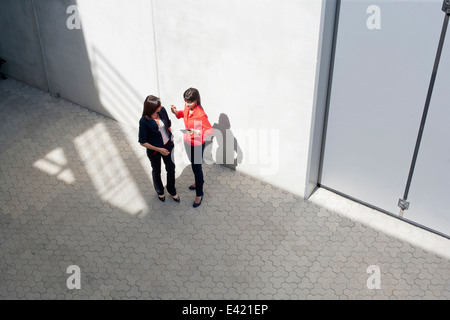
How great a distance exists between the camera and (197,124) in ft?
24.8

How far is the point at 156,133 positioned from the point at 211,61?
144 cm

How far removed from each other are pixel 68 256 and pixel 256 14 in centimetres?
400

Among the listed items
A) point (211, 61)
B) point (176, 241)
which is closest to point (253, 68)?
point (211, 61)

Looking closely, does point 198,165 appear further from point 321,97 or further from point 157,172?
point 321,97

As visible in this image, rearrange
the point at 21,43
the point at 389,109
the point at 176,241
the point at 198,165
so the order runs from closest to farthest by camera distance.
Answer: the point at 389,109 < the point at 176,241 < the point at 198,165 < the point at 21,43

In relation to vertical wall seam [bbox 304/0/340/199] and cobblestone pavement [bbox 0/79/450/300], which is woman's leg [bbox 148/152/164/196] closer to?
cobblestone pavement [bbox 0/79/450/300]

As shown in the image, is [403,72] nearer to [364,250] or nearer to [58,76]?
[364,250]

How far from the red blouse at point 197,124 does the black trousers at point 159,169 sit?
33 centimetres

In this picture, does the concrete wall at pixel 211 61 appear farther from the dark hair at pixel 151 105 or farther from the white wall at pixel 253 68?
the dark hair at pixel 151 105

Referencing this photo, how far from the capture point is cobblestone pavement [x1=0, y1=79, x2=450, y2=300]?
23.4 feet

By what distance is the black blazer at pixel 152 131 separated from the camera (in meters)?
7.36

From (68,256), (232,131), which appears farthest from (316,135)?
(68,256)

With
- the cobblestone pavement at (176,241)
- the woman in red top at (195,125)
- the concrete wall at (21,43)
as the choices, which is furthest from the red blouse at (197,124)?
the concrete wall at (21,43)

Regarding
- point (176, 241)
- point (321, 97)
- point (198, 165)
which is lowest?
point (176, 241)
